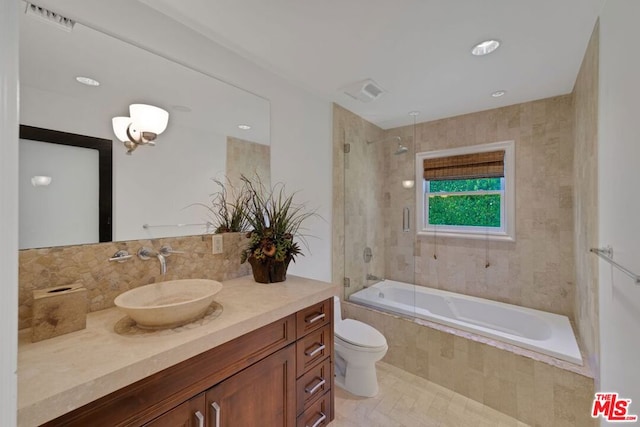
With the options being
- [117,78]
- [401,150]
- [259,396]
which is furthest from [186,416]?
[401,150]

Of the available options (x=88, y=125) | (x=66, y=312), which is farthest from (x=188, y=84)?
(x=66, y=312)

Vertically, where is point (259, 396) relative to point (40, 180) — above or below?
below

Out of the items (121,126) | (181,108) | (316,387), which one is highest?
(181,108)

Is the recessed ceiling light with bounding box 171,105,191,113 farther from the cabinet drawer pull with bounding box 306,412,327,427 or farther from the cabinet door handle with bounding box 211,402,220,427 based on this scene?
the cabinet drawer pull with bounding box 306,412,327,427

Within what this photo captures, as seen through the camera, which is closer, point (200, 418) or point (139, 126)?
point (200, 418)

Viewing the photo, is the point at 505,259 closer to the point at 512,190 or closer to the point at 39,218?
the point at 512,190

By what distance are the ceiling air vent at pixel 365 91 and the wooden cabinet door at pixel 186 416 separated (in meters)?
2.38

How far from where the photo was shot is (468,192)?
3088 mm

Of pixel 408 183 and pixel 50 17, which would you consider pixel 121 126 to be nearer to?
pixel 50 17

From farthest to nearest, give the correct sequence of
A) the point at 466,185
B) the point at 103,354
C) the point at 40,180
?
the point at 466,185 < the point at 40,180 < the point at 103,354

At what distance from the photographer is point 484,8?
4.69 ft

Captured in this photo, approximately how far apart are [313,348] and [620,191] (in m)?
1.67

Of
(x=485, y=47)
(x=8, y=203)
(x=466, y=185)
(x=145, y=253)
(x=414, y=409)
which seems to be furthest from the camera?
→ (x=466, y=185)

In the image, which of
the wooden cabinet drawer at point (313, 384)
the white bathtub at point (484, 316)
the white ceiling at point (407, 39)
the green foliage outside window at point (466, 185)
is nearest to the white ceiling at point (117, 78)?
the white ceiling at point (407, 39)
